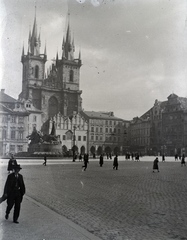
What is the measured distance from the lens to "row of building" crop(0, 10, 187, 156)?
293ft

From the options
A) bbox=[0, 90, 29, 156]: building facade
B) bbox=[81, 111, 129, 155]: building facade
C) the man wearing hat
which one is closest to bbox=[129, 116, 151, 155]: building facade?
bbox=[81, 111, 129, 155]: building facade

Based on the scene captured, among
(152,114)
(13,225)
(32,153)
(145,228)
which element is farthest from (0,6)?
(152,114)

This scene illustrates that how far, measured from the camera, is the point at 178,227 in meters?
7.66

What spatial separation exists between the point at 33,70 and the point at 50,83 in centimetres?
668

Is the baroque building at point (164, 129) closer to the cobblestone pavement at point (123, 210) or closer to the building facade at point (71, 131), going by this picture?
the building facade at point (71, 131)

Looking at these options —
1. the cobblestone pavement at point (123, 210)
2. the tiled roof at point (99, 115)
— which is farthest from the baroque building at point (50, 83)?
the cobblestone pavement at point (123, 210)

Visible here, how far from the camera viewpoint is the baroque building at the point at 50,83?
9794 centimetres

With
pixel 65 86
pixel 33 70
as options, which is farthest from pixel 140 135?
pixel 33 70

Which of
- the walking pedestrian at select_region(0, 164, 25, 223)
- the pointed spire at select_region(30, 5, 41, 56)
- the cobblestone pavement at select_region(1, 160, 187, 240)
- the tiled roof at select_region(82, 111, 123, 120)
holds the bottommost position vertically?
the cobblestone pavement at select_region(1, 160, 187, 240)

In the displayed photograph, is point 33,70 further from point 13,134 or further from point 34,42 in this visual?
point 13,134

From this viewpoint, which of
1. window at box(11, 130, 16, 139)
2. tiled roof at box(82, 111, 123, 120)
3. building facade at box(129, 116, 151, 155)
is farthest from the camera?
tiled roof at box(82, 111, 123, 120)

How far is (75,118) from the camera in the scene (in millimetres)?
96812

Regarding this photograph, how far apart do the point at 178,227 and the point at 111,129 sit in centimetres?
9759

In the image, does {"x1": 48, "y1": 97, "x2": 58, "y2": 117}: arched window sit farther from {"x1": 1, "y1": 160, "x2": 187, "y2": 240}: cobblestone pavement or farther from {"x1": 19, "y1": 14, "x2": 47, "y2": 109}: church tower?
{"x1": 1, "y1": 160, "x2": 187, "y2": 240}: cobblestone pavement
